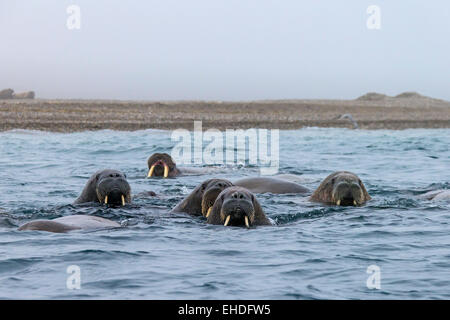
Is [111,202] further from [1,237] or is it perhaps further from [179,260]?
[179,260]

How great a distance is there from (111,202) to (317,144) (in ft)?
65.7

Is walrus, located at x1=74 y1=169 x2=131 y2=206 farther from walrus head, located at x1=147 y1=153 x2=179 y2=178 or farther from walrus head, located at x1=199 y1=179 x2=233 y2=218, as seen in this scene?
walrus head, located at x1=147 y1=153 x2=179 y2=178

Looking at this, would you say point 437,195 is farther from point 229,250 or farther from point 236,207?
point 229,250

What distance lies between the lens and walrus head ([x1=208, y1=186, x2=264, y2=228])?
880cm

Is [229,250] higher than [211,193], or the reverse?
[211,193]

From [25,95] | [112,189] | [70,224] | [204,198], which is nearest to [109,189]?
[112,189]

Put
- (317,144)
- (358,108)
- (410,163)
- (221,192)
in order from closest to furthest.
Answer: (221,192)
(410,163)
(317,144)
(358,108)

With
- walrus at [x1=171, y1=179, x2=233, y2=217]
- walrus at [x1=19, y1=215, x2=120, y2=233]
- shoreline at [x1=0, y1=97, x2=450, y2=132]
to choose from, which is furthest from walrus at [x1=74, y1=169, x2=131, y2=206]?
shoreline at [x1=0, y1=97, x2=450, y2=132]

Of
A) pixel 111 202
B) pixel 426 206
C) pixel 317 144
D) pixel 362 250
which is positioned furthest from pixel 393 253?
pixel 317 144

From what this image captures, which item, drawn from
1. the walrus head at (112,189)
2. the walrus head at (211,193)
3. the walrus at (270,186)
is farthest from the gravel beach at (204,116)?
the walrus head at (211,193)

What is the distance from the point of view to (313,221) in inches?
406

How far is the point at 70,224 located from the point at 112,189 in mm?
1966

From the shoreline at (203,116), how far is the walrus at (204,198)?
24.6 m

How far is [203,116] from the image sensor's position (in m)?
42.8
